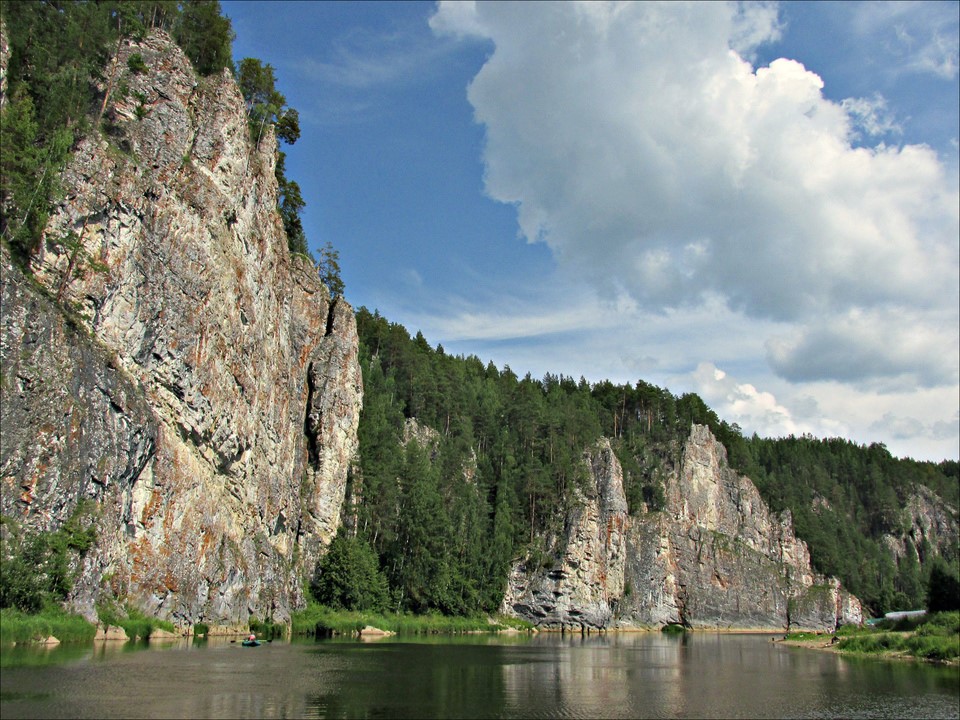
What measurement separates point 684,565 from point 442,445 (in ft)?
161

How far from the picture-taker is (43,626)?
1566 inches

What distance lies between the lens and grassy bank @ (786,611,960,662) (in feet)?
189

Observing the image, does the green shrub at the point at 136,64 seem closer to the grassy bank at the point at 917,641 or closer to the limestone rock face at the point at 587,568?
the limestone rock face at the point at 587,568

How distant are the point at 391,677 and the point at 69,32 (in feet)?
189

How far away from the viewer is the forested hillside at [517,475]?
306 feet

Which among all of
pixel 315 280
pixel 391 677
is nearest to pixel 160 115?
pixel 315 280

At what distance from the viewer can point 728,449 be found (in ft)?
519

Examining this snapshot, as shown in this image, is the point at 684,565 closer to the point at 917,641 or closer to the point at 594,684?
the point at 917,641

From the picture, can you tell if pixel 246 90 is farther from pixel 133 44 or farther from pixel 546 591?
pixel 546 591

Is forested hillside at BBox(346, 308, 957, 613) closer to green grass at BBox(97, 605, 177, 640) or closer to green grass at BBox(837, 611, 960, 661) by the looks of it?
green grass at BBox(97, 605, 177, 640)

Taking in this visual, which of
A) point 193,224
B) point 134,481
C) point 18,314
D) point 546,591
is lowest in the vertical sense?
point 546,591

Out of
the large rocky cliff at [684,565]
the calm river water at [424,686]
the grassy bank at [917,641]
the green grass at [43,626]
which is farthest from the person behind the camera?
the large rocky cliff at [684,565]

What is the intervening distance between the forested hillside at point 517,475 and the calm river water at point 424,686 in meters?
37.5

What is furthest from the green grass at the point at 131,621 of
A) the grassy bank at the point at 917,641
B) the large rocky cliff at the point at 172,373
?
the grassy bank at the point at 917,641
